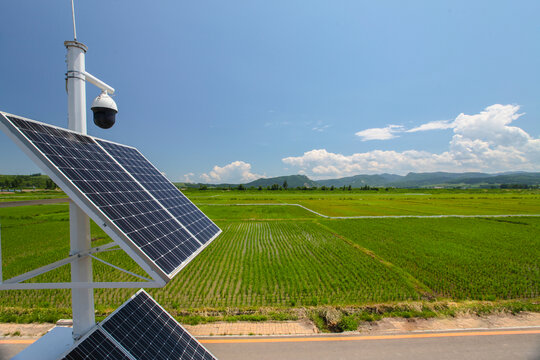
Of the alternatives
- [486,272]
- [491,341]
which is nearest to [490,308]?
[491,341]

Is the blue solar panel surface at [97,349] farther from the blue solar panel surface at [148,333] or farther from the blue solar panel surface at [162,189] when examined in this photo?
the blue solar panel surface at [162,189]

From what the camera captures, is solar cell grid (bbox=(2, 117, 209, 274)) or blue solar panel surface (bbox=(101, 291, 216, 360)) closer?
solar cell grid (bbox=(2, 117, 209, 274))

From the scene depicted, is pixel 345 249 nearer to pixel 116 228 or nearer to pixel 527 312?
pixel 527 312

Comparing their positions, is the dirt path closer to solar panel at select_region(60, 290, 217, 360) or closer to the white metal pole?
solar panel at select_region(60, 290, 217, 360)

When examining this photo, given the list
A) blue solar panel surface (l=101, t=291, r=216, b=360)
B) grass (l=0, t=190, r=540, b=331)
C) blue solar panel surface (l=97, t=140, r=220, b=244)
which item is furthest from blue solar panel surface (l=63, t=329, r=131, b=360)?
grass (l=0, t=190, r=540, b=331)

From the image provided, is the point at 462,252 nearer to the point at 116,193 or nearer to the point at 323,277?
the point at 323,277

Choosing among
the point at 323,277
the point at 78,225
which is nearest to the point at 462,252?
the point at 323,277
